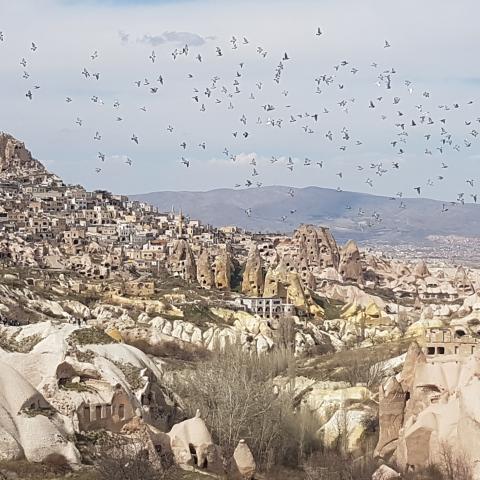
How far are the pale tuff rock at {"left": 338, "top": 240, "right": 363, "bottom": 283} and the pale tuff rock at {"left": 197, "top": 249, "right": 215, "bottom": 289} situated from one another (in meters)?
22.8

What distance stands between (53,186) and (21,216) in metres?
29.6

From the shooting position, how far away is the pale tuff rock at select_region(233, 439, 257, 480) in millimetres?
37688

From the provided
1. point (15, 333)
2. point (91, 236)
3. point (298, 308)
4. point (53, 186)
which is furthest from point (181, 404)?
point (53, 186)

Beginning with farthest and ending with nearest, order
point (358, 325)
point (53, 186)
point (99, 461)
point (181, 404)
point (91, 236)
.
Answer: point (53, 186), point (91, 236), point (358, 325), point (181, 404), point (99, 461)

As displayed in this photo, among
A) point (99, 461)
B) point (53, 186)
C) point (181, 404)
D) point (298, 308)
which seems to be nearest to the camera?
point (99, 461)

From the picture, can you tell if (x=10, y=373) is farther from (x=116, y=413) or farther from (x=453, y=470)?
(x=453, y=470)

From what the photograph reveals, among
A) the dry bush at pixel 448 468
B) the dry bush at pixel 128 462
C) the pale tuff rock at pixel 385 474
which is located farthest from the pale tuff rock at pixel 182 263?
the dry bush at pixel 128 462

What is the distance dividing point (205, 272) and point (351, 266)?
25.3 meters

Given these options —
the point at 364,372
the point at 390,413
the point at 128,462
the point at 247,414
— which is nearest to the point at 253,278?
the point at 364,372

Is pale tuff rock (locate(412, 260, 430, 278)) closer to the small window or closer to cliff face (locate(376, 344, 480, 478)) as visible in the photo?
cliff face (locate(376, 344, 480, 478))

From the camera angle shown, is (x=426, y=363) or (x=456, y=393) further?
(x=426, y=363)

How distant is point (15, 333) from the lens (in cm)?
4803

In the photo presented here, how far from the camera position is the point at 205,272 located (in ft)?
352

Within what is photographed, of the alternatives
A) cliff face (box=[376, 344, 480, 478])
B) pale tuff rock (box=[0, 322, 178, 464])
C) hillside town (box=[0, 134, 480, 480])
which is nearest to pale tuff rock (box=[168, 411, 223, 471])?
hillside town (box=[0, 134, 480, 480])
